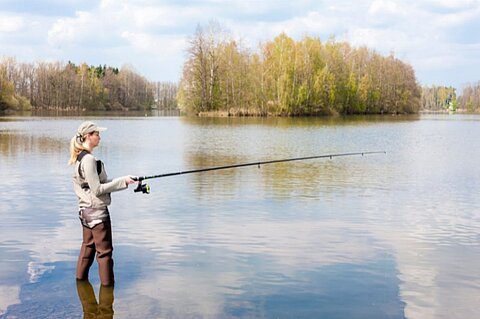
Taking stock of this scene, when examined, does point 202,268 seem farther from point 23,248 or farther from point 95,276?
point 23,248

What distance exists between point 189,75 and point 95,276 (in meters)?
74.9

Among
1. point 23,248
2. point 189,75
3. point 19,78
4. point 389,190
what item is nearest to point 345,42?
point 189,75

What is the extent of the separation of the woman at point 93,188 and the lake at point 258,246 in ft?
1.93

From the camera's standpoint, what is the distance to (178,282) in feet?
23.4

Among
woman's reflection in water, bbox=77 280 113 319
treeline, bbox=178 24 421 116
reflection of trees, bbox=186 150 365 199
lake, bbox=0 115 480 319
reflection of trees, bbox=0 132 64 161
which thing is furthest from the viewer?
treeline, bbox=178 24 421 116

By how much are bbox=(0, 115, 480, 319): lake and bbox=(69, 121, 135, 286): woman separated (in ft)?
1.93

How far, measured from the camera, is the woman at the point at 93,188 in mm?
6363

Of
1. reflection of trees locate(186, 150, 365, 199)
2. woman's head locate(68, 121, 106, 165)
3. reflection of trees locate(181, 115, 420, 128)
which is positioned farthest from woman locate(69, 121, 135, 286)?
reflection of trees locate(181, 115, 420, 128)

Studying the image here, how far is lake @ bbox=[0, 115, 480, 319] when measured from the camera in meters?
6.45

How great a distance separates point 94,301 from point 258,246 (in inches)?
123

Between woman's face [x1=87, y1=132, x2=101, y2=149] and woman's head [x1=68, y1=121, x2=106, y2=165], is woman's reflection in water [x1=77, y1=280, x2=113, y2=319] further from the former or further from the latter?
woman's face [x1=87, y1=132, x2=101, y2=149]

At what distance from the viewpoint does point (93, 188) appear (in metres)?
6.36

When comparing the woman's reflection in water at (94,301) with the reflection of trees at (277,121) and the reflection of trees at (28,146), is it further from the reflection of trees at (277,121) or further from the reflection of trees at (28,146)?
the reflection of trees at (277,121)

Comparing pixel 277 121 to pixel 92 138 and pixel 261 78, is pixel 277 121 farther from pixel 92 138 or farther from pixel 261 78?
pixel 92 138
